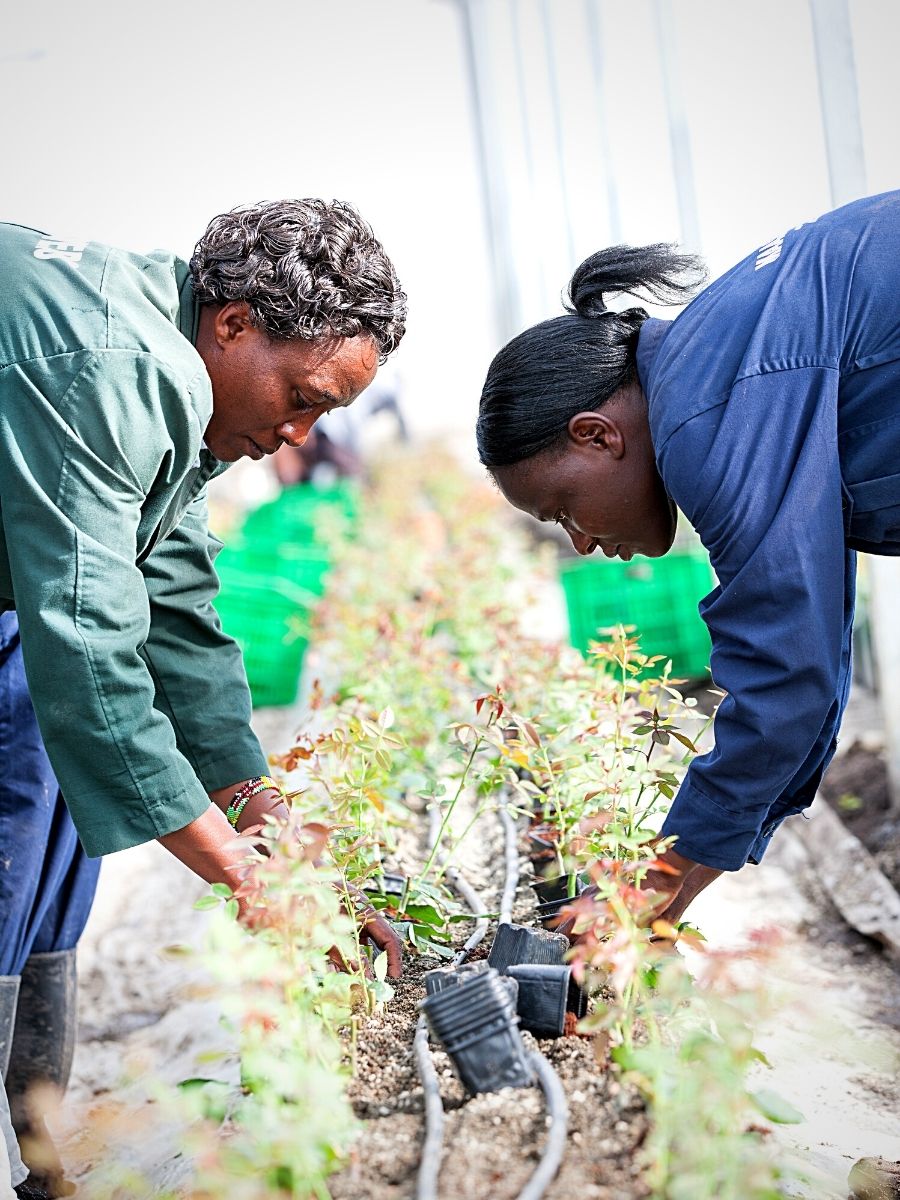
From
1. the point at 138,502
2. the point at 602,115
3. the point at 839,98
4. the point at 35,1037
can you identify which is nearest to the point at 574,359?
the point at 138,502

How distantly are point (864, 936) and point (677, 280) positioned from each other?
178 cm

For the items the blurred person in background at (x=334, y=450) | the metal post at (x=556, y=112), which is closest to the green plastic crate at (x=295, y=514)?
the blurred person in background at (x=334, y=450)

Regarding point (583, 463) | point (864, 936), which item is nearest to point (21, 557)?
point (583, 463)

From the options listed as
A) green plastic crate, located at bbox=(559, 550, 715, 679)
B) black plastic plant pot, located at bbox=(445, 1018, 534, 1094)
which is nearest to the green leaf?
black plastic plant pot, located at bbox=(445, 1018, 534, 1094)

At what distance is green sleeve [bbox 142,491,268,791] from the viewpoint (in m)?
1.90

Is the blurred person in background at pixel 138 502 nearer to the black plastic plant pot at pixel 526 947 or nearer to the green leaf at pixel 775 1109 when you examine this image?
the black plastic plant pot at pixel 526 947

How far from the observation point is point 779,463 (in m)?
1.35

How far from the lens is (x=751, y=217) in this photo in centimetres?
381

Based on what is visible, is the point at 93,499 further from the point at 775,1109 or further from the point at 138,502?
the point at 775,1109

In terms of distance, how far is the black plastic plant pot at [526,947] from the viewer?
1574 mm

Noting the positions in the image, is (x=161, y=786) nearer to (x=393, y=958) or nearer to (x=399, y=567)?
(x=393, y=958)

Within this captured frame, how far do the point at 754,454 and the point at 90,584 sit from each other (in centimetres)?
80

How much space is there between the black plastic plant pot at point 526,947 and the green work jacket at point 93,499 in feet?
1.55

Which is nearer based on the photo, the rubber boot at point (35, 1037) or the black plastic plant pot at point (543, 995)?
the black plastic plant pot at point (543, 995)
